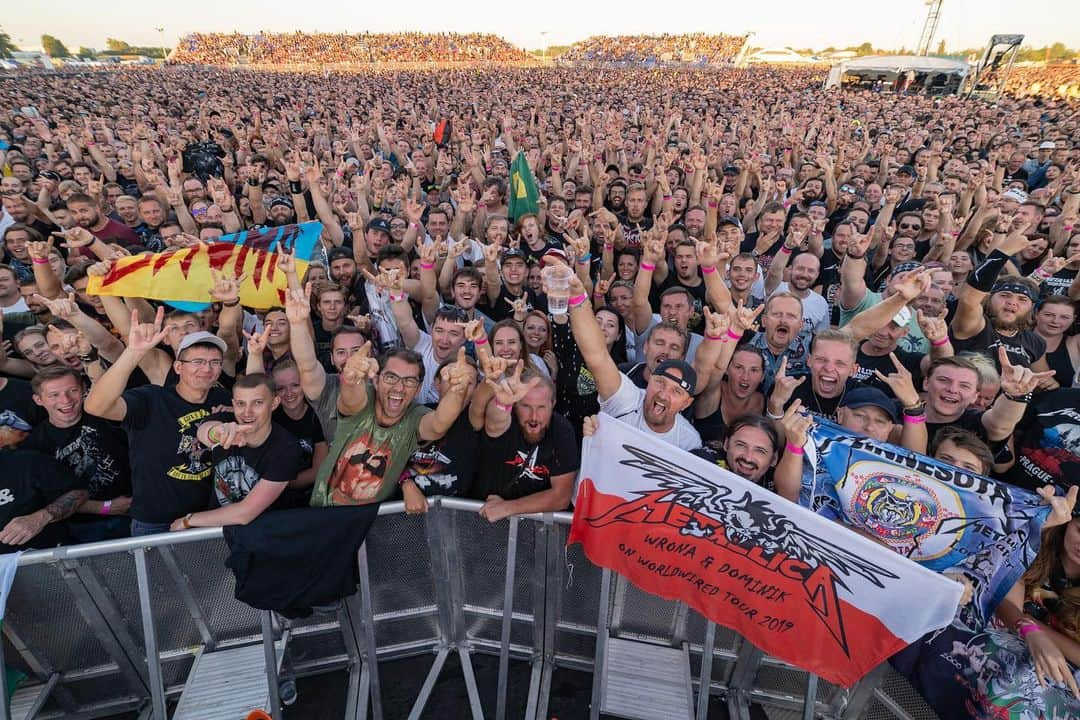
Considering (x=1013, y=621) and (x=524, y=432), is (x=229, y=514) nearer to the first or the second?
(x=524, y=432)

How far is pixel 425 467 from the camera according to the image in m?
3.12

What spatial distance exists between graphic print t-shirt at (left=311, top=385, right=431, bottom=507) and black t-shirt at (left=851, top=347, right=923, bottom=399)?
10.9 ft

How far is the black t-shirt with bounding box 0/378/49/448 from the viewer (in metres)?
3.14

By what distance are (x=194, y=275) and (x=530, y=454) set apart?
3550 mm

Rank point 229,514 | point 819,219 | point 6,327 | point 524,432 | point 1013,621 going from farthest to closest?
point 819,219
point 6,327
point 524,432
point 229,514
point 1013,621

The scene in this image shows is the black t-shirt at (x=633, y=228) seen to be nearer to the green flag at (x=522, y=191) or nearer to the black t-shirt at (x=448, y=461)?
the green flag at (x=522, y=191)

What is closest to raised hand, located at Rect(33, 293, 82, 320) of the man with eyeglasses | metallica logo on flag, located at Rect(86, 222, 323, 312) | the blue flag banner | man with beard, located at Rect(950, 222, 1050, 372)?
metallica logo on flag, located at Rect(86, 222, 323, 312)

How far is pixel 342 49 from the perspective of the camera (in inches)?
2095

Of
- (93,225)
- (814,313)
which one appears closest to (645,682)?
(814,313)

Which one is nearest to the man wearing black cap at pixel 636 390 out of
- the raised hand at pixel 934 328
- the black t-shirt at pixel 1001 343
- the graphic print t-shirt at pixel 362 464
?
the graphic print t-shirt at pixel 362 464

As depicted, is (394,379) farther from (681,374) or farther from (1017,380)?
(1017,380)

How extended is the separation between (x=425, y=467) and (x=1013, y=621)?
3.09m

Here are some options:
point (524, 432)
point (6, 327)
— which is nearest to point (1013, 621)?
point (524, 432)

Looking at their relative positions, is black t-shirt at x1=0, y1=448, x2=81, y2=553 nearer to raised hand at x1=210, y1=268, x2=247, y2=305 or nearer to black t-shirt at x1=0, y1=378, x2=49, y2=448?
black t-shirt at x1=0, y1=378, x2=49, y2=448
